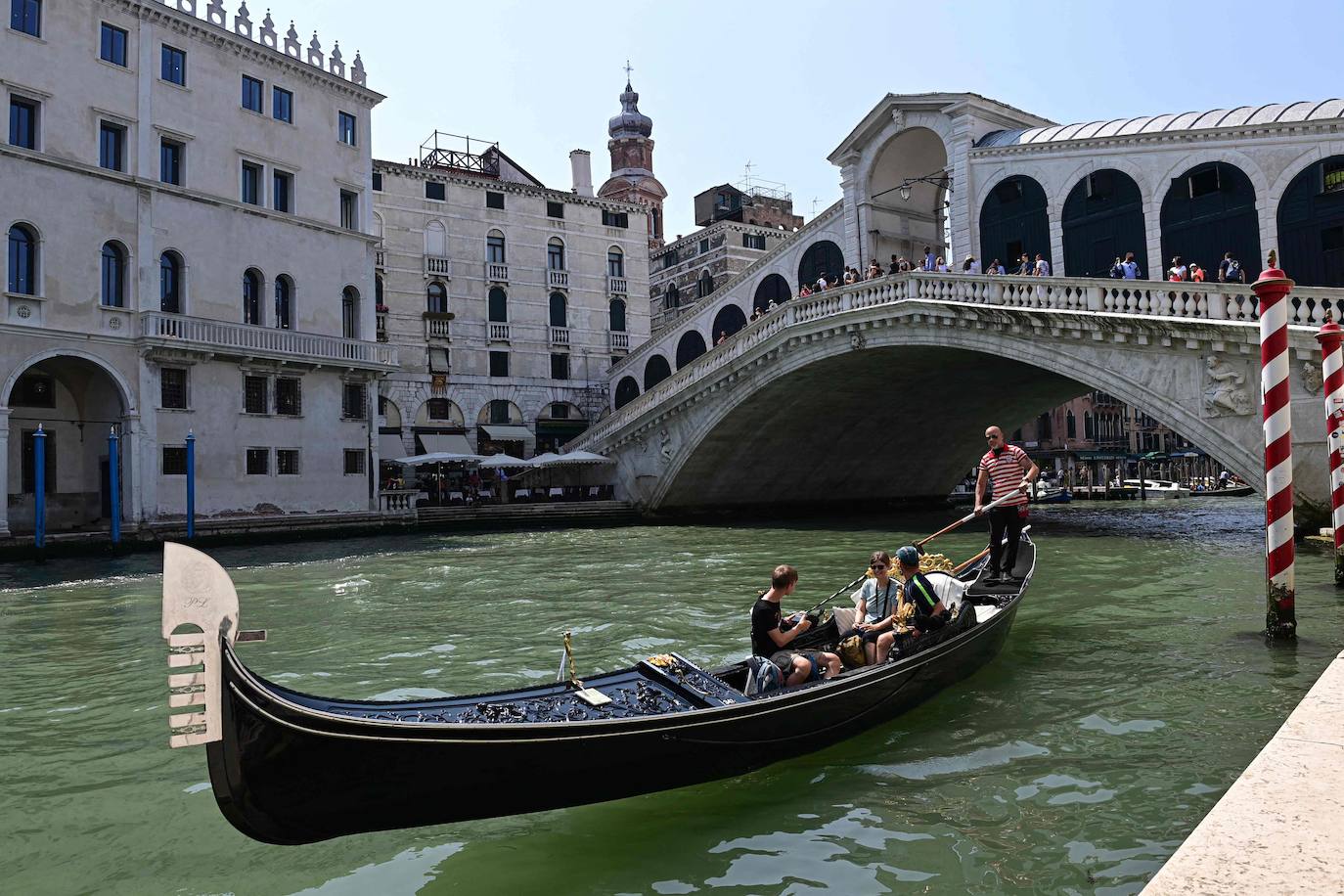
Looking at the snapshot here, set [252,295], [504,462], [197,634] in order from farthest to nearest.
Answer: [504,462], [252,295], [197,634]

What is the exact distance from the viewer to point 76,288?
57.2 feet

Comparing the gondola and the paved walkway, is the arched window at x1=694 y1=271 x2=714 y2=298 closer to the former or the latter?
the gondola

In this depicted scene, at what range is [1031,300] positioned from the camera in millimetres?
15469

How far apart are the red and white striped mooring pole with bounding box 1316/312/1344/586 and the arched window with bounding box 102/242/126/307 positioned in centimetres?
1875

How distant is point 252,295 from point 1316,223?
19.5 metres

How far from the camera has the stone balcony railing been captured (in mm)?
12461

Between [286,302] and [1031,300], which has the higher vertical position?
[286,302]

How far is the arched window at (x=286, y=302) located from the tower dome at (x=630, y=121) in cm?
3219

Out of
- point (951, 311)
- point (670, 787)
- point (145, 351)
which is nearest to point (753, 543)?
point (951, 311)

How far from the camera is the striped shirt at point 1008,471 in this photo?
26.2 feet

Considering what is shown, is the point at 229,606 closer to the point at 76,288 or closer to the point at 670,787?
the point at 670,787

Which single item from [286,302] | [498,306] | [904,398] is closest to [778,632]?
[904,398]

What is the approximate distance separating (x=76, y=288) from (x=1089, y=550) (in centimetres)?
1750

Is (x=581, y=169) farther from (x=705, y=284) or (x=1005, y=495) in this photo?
(x=1005, y=495)
